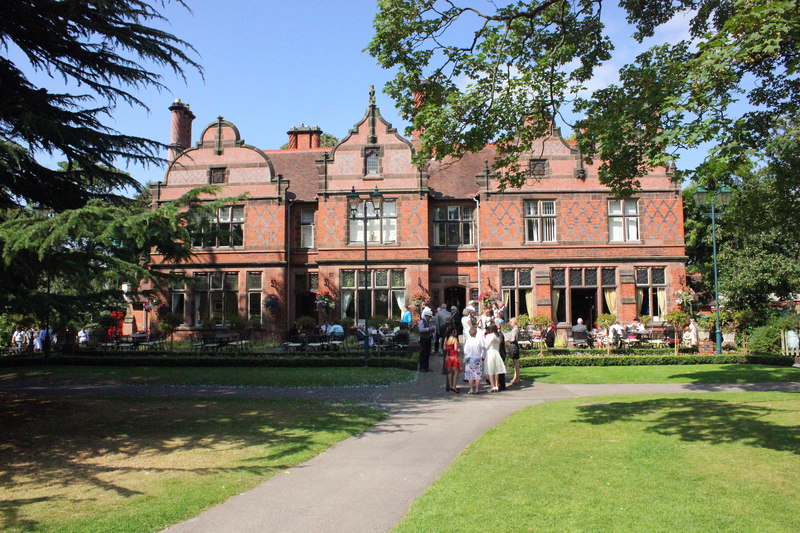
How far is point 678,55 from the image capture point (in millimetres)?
10336

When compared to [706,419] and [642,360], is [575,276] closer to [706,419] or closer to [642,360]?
[642,360]

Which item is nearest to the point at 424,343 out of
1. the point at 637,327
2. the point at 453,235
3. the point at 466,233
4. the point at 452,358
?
the point at 452,358

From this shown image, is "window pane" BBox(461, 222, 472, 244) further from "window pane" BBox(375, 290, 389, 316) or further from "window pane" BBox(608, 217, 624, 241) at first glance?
"window pane" BBox(608, 217, 624, 241)

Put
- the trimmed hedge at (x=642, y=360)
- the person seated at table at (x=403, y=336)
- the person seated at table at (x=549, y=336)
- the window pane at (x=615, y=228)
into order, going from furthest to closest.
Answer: the window pane at (x=615, y=228)
the person seated at table at (x=549, y=336)
the person seated at table at (x=403, y=336)
the trimmed hedge at (x=642, y=360)

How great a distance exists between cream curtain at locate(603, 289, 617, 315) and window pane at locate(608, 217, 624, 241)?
244 cm

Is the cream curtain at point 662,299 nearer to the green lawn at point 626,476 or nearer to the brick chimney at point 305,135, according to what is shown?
the green lawn at point 626,476

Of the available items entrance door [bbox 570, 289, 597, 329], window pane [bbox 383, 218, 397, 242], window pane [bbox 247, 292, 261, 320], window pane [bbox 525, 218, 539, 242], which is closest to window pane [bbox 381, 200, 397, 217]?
window pane [bbox 383, 218, 397, 242]

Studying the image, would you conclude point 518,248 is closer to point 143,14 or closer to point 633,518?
point 143,14

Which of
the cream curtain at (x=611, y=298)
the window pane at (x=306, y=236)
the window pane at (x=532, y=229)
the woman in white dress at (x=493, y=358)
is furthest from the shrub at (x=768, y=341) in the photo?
the window pane at (x=306, y=236)

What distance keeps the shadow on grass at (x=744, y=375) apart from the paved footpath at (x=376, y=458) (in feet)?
2.86

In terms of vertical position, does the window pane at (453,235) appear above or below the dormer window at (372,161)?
below

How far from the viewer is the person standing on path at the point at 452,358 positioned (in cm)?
1373

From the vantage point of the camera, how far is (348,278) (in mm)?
26969

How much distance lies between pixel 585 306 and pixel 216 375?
1921 cm
